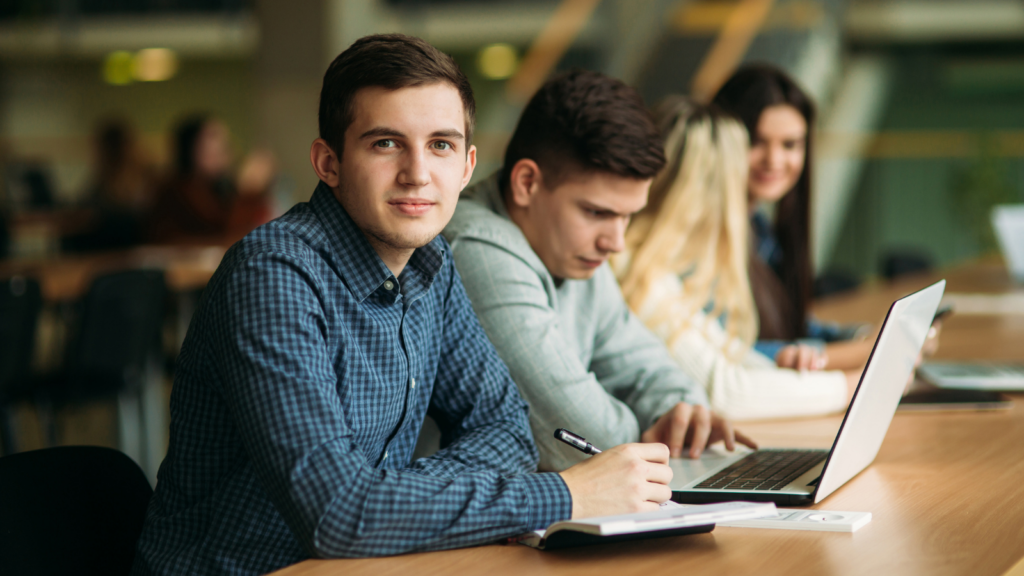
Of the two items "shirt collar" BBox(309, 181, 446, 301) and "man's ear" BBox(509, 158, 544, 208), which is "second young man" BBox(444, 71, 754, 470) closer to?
"man's ear" BBox(509, 158, 544, 208)

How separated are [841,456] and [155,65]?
13571mm

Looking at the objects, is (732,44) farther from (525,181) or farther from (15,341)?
(525,181)

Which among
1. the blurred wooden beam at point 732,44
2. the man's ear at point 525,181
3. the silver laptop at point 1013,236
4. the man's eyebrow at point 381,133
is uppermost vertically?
the blurred wooden beam at point 732,44

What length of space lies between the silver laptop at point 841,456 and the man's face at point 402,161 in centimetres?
49

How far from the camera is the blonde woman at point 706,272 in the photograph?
1908 mm

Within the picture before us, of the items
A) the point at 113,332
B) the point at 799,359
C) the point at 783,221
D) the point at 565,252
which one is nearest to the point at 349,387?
the point at 565,252

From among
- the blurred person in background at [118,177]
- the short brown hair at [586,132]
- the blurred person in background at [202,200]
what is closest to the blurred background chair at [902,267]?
the blurred person in background at [202,200]

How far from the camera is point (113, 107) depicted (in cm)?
1380

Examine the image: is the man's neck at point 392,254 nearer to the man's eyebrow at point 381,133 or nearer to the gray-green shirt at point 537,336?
the man's eyebrow at point 381,133

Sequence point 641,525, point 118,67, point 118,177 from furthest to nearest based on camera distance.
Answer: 1. point 118,67
2. point 118,177
3. point 641,525

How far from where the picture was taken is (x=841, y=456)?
1.24 m

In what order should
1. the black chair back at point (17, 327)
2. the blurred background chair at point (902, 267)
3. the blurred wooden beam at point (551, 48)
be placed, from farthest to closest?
1. the blurred wooden beam at point (551, 48)
2. the blurred background chair at point (902, 267)
3. the black chair back at point (17, 327)

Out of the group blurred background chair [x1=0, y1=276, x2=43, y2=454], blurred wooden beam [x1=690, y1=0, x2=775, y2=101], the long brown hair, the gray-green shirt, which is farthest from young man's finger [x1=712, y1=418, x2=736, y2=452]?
blurred wooden beam [x1=690, y1=0, x2=775, y2=101]

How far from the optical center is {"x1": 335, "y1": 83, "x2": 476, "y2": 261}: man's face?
1.16 metres
